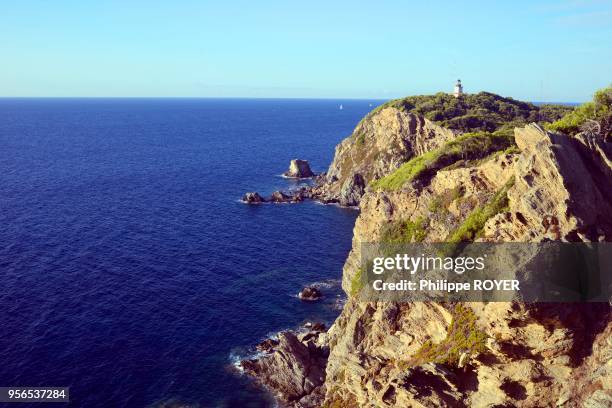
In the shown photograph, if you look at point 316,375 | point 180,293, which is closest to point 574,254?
point 316,375

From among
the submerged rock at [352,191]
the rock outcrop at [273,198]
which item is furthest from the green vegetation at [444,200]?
the rock outcrop at [273,198]

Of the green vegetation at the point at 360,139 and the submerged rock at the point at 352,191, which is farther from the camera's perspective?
the green vegetation at the point at 360,139

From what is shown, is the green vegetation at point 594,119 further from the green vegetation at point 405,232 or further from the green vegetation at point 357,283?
the green vegetation at point 357,283

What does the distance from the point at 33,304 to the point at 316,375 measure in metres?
49.3

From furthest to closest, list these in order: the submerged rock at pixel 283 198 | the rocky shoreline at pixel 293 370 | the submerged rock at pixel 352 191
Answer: the submerged rock at pixel 283 198, the submerged rock at pixel 352 191, the rocky shoreline at pixel 293 370

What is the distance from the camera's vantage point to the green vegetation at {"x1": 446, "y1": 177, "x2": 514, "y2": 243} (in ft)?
135

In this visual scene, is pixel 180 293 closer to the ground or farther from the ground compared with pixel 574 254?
closer to the ground

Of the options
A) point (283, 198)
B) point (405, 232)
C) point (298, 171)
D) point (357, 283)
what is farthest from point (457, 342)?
point (298, 171)

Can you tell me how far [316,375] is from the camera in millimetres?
61125

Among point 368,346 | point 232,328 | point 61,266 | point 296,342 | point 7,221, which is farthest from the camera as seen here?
point 7,221

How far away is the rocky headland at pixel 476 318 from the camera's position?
106 feet

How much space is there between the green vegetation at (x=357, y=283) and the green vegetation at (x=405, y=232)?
6527 mm

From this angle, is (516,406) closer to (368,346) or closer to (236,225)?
(368,346)

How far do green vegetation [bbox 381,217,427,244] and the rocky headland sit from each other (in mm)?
149
